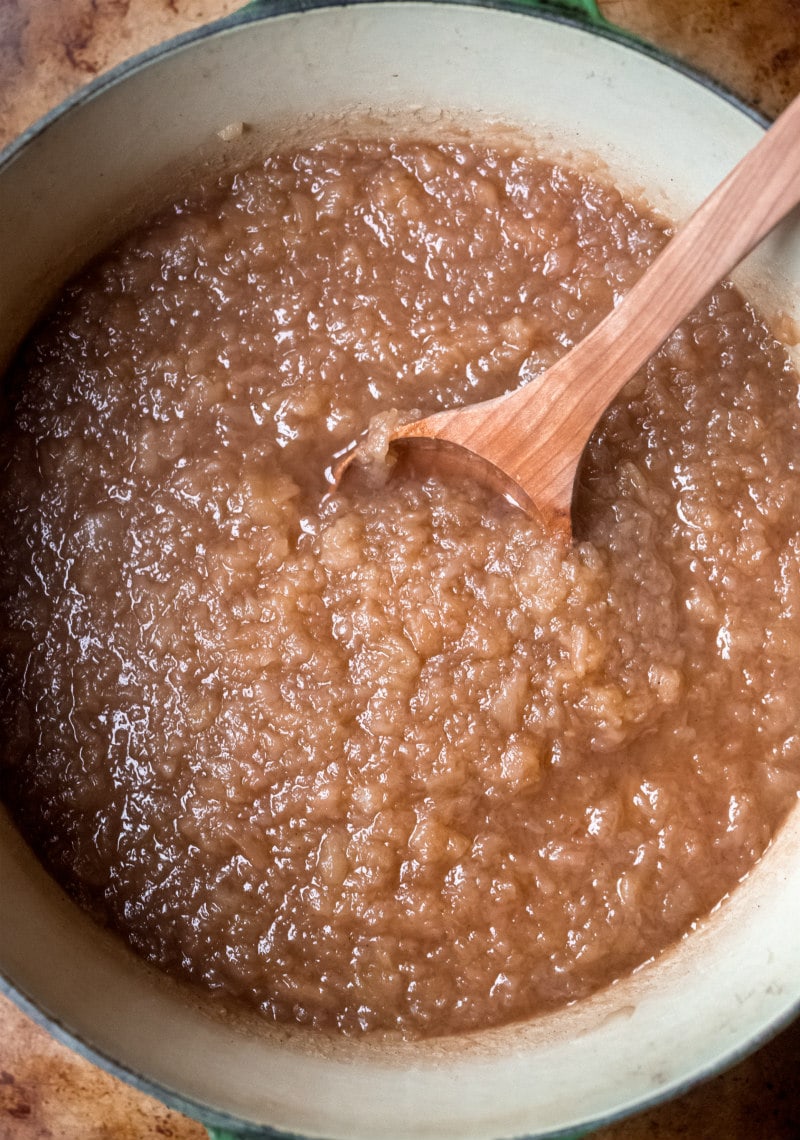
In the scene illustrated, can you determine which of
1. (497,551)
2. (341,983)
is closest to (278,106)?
(497,551)

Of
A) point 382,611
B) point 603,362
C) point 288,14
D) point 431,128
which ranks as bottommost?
point 382,611

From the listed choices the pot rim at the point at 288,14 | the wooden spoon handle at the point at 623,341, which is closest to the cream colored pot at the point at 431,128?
the pot rim at the point at 288,14

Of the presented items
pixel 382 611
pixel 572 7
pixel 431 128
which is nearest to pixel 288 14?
pixel 431 128

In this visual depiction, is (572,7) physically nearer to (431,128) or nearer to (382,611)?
(431,128)

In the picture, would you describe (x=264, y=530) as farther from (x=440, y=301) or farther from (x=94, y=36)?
(x=94, y=36)

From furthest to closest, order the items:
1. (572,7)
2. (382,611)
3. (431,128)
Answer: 1. (431,128)
2. (382,611)
3. (572,7)

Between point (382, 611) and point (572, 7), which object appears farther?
point (382, 611)

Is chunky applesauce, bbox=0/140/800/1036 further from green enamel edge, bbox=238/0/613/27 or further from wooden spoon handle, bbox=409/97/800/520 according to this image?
green enamel edge, bbox=238/0/613/27
